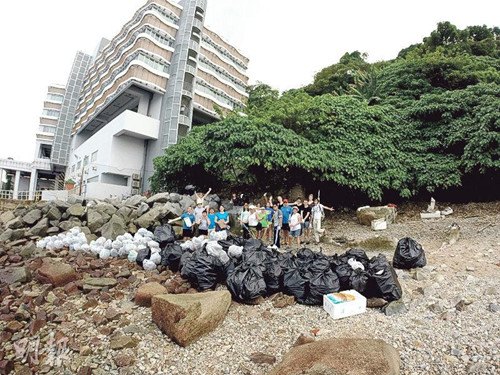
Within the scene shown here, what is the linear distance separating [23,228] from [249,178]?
24.6 ft

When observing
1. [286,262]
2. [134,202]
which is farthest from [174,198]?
[286,262]

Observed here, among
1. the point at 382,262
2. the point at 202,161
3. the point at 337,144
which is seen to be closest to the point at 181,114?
the point at 202,161

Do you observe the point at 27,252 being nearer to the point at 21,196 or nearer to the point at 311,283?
the point at 311,283

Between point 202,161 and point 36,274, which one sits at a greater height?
point 202,161

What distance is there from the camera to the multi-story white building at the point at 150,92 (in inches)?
1023

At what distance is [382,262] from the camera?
4.90 metres

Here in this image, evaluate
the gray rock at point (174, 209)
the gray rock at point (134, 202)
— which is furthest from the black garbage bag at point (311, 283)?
the gray rock at point (134, 202)

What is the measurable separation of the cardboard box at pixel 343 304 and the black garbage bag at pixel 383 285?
383 mm

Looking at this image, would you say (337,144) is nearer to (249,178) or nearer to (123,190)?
(249,178)

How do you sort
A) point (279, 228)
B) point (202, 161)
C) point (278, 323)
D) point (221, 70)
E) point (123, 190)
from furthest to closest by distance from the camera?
1. point (221, 70)
2. point (123, 190)
3. point (202, 161)
4. point (279, 228)
5. point (278, 323)

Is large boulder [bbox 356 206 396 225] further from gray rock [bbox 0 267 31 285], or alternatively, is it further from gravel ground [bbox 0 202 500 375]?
gray rock [bbox 0 267 31 285]

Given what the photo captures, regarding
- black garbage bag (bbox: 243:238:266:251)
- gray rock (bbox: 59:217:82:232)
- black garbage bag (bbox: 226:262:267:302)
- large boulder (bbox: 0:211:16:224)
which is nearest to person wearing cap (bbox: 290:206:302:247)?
black garbage bag (bbox: 243:238:266:251)

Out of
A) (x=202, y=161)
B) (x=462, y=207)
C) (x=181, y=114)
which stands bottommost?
(x=462, y=207)

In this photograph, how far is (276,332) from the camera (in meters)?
3.87
